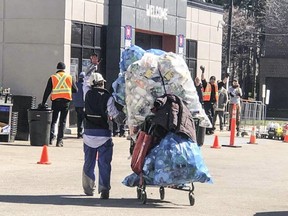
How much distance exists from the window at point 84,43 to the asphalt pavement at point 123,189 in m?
6.07

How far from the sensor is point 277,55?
194 ft

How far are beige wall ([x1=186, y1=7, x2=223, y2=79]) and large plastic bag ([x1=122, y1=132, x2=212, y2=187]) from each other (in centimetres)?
2129

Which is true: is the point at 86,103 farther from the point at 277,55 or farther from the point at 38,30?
the point at 277,55

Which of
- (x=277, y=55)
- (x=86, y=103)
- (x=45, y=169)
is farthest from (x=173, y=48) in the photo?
(x=277, y=55)

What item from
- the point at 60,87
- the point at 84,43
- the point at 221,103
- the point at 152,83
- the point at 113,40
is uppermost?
the point at 113,40

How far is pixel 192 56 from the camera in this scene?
1273 inches

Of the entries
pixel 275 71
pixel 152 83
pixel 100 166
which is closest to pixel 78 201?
pixel 100 166

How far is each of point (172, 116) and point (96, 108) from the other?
1371 millimetres

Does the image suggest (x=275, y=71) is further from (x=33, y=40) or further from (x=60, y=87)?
(x=60, y=87)

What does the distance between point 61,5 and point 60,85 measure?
5617mm

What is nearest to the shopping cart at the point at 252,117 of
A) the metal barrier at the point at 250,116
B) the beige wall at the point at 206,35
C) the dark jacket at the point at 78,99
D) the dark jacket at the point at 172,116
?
the metal barrier at the point at 250,116

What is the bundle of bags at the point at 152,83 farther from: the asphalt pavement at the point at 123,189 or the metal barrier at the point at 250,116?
the metal barrier at the point at 250,116

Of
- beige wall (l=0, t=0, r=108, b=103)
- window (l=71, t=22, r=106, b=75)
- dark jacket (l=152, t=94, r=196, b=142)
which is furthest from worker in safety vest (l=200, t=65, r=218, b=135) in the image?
dark jacket (l=152, t=94, r=196, b=142)

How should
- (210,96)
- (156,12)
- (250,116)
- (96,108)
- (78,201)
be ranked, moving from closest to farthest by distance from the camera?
(78,201) → (96,108) → (210,96) → (250,116) → (156,12)
